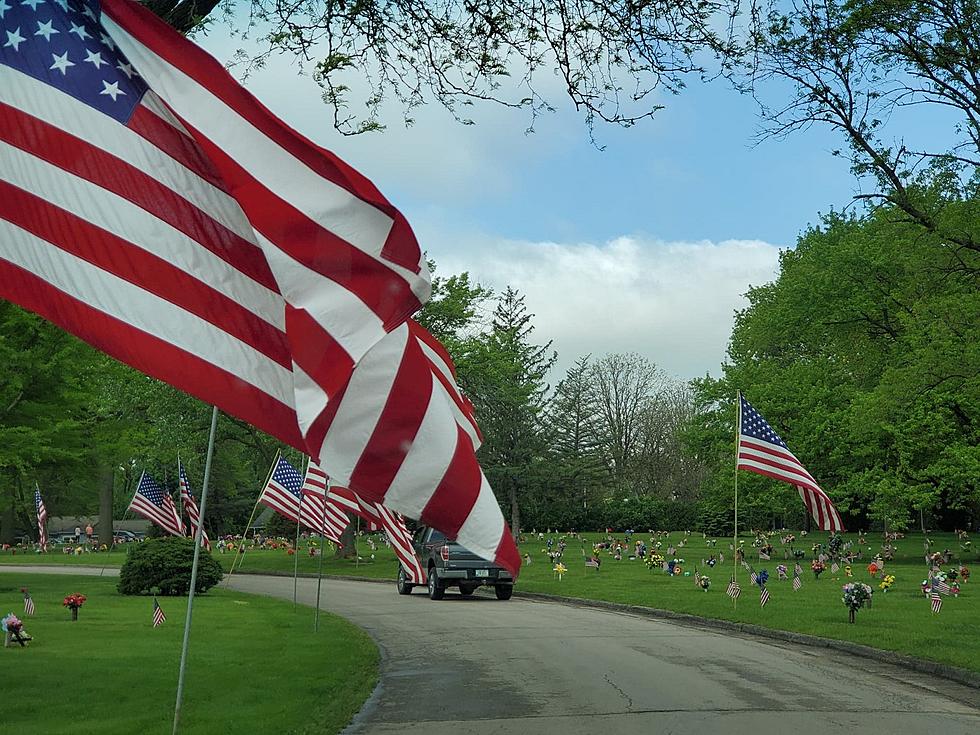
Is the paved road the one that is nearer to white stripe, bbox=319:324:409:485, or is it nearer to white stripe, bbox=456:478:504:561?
white stripe, bbox=456:478:504:561

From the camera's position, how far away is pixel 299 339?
475cm

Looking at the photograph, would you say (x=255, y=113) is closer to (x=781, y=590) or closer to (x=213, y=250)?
(x=213, y=250)

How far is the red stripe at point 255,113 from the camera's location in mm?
5133

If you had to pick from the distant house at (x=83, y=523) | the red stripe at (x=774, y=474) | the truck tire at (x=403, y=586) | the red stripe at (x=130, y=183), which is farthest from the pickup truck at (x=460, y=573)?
the distant house at (x=83, y=523)

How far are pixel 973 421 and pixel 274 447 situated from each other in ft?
Result: 90.4

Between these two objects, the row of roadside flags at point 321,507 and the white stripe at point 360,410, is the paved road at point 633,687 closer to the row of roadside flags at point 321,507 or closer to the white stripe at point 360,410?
the row of roadside flags at point 321,507

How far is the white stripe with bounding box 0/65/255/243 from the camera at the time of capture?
5293mm

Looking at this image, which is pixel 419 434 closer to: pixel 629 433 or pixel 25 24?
pixel 25 24

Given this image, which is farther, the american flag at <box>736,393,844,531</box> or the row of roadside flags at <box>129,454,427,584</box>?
the american flag at <box>736,393,844,531</box>

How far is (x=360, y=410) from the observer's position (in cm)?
483

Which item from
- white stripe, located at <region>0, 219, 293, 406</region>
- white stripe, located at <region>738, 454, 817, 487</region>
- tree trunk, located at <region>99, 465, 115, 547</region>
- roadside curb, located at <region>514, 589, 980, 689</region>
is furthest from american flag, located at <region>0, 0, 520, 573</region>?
tree trunk, located at <region>99, 465, 115, 547</region>

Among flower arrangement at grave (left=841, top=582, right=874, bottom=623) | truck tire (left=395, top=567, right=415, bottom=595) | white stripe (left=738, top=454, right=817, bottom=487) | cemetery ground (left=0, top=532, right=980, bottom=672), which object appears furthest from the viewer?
truck tire (left=395, top=567, right=415, bottom=595)

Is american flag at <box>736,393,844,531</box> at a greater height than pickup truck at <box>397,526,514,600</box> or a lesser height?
greater

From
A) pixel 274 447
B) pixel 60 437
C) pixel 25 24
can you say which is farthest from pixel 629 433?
pixel 25 24
